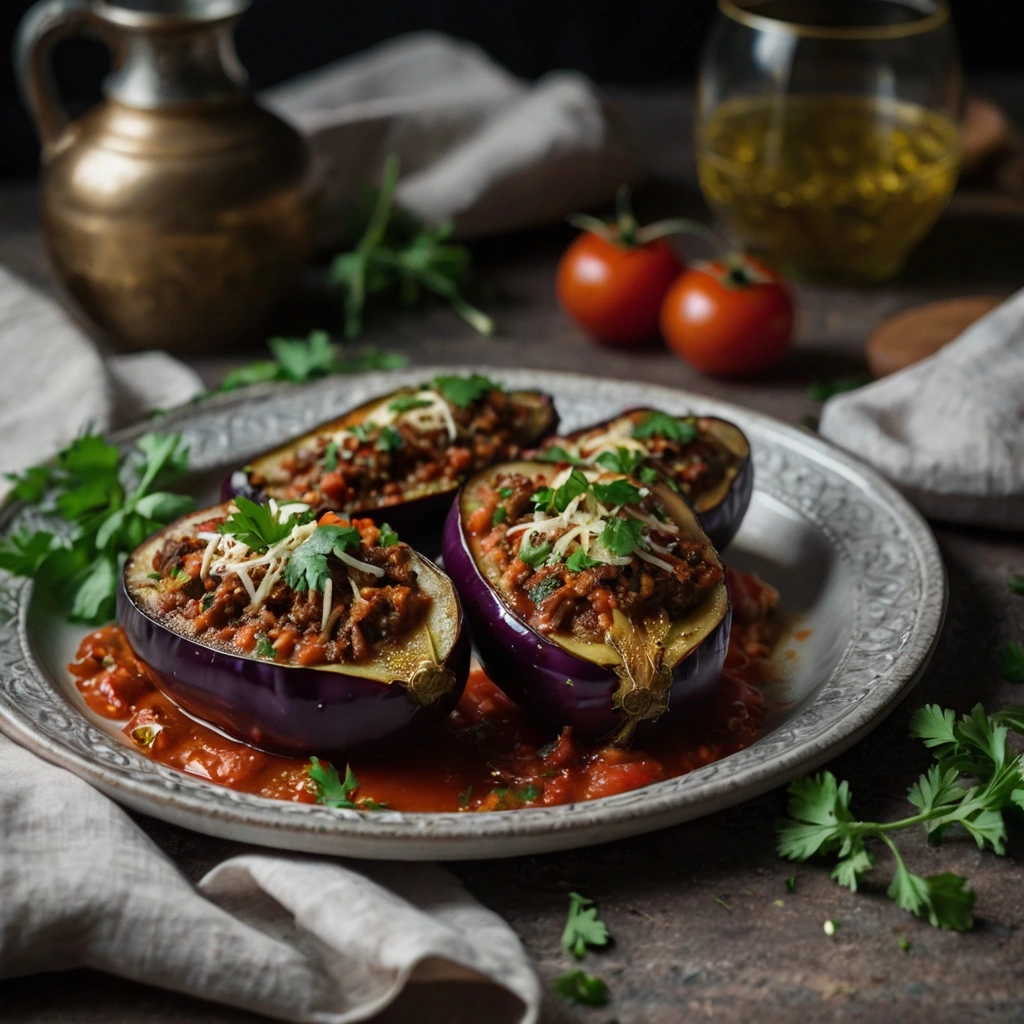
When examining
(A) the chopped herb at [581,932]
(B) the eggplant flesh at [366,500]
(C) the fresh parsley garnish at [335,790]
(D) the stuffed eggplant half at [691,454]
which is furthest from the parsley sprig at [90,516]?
(A) the chopped herb at [581,932]

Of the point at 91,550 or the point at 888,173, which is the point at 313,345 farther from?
the point at 888,173

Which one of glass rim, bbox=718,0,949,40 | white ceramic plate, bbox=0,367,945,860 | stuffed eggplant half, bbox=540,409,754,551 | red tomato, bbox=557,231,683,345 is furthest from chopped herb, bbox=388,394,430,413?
glass rim, bbox=718,0,949,40

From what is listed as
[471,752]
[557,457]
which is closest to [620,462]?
[557,457]

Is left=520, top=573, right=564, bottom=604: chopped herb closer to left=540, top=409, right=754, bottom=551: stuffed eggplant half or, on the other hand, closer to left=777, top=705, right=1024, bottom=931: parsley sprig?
left=540, top=409, right=754, bottom=551: stuffed eggplant half

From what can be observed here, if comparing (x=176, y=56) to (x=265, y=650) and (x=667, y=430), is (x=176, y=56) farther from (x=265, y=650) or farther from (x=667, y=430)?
(x=265, y=650)

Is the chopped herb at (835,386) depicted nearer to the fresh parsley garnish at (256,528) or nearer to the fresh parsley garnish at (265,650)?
the fresh parsley garnish at (256,528)
